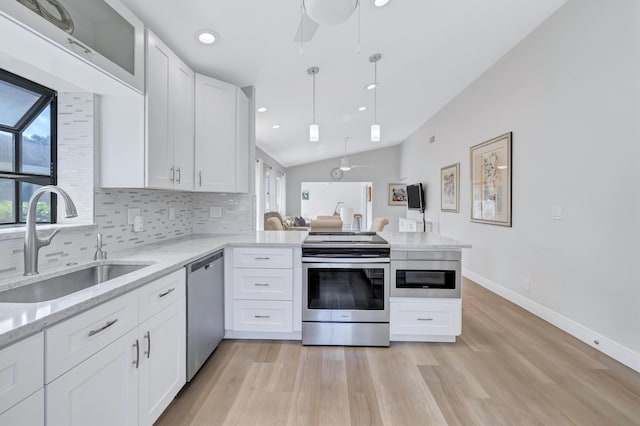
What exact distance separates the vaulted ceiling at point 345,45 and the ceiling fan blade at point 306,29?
0.19 ft

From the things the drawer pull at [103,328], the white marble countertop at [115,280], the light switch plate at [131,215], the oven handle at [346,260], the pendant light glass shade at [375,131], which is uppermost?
the pendant light glass shade at [375,131]

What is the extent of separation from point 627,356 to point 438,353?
1.29 metres

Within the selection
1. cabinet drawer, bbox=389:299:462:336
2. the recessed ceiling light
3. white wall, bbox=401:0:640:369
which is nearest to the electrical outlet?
white wall, bbox=401:0:640:369

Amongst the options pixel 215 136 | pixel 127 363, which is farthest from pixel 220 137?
pixel 127 363

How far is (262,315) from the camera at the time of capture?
8.00 ft

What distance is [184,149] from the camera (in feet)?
7.68

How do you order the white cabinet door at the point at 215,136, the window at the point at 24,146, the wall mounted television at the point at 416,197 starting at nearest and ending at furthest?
1. the window at the point at 24,146
2. the white cabinet door at the point at 215,136
3. the wall mounted television at the point at 416,197

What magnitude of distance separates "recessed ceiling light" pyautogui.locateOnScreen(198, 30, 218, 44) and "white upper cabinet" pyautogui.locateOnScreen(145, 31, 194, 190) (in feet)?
0.83

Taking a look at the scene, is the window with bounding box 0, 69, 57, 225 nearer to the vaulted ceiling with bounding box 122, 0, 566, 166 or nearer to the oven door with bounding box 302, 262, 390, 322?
the vaulted ceiling with bounding box 122, 0, 566, 166

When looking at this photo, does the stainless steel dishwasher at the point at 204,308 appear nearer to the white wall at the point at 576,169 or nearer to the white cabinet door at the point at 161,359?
the white cabinet door at the point at 161,359

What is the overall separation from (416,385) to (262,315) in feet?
4.06

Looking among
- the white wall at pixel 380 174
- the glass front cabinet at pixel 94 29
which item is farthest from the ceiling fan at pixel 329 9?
the white wall at pixel 380 174

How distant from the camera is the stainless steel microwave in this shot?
235 centimetres

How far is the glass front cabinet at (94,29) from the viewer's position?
117 centimetres
